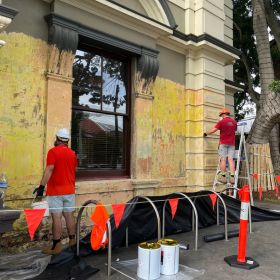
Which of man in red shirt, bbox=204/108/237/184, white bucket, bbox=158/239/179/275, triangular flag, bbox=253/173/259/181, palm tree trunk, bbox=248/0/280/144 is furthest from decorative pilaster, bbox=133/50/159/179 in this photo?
palm tree trunk, bbox=248/0/280/144

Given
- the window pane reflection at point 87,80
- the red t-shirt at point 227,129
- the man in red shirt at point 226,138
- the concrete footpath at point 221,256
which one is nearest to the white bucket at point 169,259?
the concrete footpath at point 221,256

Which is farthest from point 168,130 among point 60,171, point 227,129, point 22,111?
point 22,111

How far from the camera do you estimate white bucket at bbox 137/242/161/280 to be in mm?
3920

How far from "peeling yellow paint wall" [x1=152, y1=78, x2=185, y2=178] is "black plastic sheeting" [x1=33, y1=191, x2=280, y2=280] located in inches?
56.6

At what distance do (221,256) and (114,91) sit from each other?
395 cm

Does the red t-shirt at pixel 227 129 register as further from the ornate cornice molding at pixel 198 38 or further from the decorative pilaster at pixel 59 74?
the decorative pilaster at pixel 59 74

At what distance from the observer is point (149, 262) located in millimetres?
3920

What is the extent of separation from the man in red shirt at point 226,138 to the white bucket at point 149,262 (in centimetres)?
455

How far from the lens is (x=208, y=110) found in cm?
839

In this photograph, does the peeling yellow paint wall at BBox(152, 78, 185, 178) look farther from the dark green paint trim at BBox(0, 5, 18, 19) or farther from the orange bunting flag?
the dark green paint trim at BBox(0, 5, 18, 19)

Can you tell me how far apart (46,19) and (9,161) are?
2597 millimetres

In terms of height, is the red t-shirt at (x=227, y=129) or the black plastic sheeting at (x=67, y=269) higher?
the red t-shirt at (x=227, y=129)

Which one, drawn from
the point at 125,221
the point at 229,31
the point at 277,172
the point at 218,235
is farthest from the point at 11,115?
the point at 277,172

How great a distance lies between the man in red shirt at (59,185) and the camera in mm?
4918
